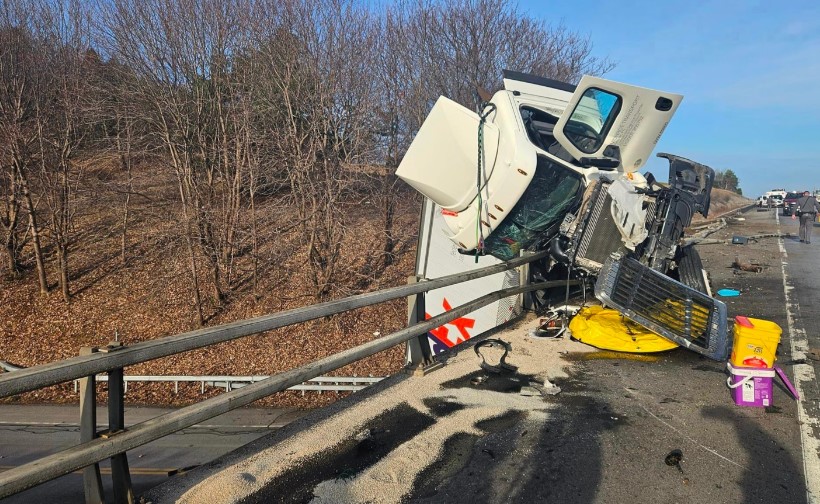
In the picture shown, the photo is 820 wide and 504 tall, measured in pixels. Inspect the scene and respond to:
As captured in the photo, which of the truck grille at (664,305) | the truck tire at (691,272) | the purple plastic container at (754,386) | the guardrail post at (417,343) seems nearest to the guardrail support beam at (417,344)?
the guardrail post at (417,343)

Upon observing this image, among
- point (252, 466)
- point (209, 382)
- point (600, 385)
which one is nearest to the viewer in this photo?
point (252, 466)

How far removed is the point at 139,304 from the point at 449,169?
555 inches

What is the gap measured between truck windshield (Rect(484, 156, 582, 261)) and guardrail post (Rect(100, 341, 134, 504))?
486 cm

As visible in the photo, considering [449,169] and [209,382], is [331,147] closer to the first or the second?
[209,382]

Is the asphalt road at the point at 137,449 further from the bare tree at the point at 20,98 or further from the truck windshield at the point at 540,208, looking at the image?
the bare tree at the point at 20,98

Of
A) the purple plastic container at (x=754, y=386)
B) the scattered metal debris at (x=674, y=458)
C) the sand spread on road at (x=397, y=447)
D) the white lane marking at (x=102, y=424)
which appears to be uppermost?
the purple plastic container at (x=754, y=386)

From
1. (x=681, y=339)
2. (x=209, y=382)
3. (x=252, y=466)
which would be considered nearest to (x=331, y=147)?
(x=209, y=382)

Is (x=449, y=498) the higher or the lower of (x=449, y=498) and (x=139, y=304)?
the higher

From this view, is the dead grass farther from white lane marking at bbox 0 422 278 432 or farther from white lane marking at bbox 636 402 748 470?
white lane marking at bbox 636 402 748 470

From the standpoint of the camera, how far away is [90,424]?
8.05 feet

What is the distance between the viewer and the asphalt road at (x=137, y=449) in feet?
24.2

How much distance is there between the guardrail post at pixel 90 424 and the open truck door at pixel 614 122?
5.61m

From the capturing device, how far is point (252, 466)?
3197mm

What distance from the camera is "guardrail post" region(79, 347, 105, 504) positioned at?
8.05 ft
